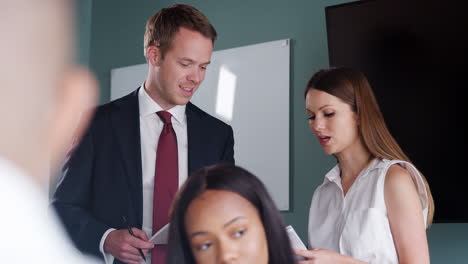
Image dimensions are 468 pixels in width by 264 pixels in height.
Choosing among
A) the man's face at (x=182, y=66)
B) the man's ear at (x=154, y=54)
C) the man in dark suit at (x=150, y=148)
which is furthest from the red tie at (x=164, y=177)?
the man's ear at (x=154, y=54)

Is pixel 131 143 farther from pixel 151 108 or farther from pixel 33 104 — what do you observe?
pixel 33 104

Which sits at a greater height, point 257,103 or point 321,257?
point 257,103

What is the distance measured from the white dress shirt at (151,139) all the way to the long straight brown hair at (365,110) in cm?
45

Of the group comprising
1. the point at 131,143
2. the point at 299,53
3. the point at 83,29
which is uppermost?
the point at 83,29

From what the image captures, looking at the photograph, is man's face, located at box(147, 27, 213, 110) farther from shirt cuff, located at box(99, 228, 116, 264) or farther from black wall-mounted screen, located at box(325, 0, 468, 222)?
black wall-mounted screen, located at box(325, 0, 468, 222)

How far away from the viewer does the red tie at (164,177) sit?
6.37ft

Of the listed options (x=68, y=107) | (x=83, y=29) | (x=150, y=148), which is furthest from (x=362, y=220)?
→ (x=83, y=29)

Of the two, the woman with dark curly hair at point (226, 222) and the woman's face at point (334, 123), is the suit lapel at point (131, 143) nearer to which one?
the woman's face at point (334, 123)

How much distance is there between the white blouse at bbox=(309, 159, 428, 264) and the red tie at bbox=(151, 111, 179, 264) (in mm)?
480

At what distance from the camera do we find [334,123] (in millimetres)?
1938

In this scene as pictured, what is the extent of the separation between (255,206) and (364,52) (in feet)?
5.14

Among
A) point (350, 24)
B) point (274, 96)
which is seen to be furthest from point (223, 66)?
point (350, 24)

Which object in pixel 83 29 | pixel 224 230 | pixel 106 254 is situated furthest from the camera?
pixel 83 29

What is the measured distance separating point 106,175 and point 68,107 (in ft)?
6.23
